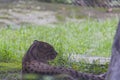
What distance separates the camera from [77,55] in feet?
15.1

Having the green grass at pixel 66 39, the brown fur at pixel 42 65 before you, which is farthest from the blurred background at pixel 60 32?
the brown fur at pixel 42 65

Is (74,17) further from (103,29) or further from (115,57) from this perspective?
(115,57)

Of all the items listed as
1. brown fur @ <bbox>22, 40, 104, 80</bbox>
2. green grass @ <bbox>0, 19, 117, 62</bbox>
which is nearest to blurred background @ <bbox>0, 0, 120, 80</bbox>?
green grass @ <bbox>0, 19, 117, 62</bbox>

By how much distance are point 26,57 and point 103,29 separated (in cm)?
388

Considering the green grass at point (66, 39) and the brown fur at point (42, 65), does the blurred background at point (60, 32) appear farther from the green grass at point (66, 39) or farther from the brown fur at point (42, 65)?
the brown fur at point (42, 65)

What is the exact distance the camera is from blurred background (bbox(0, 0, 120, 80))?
13.6ft

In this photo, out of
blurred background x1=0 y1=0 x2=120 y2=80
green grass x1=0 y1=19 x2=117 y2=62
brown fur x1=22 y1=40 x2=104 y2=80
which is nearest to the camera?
brown fur x1=22 y1=40 x2=104 y2=80

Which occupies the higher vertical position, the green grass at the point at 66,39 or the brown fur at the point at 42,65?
the brown fur at the point at 42,65

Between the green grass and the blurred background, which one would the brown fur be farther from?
the green grass

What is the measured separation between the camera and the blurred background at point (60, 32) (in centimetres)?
414

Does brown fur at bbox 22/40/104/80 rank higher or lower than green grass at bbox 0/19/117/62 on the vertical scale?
higher

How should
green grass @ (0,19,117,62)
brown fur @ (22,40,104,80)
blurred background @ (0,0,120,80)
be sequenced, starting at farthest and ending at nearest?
green grass @ (0,19,117,62)
blurred background @ (0,0,120,80)
brown fur @ (22,40,104,80)

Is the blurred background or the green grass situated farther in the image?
the green grass

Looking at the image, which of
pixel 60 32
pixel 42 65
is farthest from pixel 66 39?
pixel 42 65
